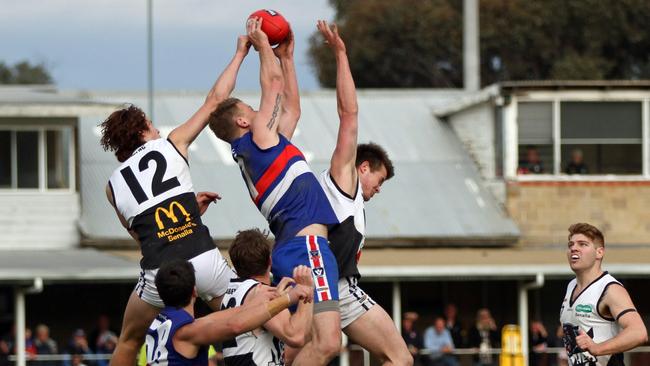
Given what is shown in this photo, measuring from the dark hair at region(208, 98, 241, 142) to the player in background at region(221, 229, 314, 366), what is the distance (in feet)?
2.44

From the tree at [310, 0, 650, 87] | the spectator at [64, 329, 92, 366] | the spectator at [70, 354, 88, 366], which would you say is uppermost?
the tree at [310, 0, 650, 87]

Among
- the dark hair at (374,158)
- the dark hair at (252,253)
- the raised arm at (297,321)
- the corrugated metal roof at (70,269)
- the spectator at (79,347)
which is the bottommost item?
the spectator at (79,347)

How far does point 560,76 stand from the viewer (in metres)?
55.9

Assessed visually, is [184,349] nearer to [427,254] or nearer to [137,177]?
[137,177]

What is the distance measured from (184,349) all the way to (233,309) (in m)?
0.41

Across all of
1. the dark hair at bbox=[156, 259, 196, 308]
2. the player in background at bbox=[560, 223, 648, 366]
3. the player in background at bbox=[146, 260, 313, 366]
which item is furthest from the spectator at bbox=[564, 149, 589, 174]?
the dark hair at bbox=[156, 259, 196, 308]

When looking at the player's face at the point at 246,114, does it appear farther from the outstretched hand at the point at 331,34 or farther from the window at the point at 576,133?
the window at the point at 576,133

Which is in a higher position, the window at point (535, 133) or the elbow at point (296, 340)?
the window at point (535, 133)

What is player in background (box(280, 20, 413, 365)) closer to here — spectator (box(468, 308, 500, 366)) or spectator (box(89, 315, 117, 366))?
spectator (box(89, 315, 117, 366))

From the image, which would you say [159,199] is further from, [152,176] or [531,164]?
[531,164]

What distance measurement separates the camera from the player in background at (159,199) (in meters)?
10.8

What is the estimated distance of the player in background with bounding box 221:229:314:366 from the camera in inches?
410

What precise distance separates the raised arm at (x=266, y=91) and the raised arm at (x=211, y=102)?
18 centimetres

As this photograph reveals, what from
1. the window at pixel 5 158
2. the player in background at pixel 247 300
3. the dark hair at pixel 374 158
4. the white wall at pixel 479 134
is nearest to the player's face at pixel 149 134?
the player in background at pixel 247 300
